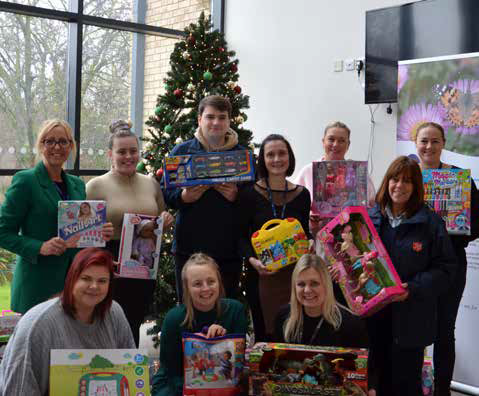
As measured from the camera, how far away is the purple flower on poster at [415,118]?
163 inches

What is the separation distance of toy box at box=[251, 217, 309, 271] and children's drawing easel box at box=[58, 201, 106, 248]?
0.76 m

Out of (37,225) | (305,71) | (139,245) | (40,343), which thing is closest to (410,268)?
(139,245)

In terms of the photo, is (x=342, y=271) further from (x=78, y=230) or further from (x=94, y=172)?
(x=94, y=172)

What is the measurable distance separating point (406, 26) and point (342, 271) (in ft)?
8.20

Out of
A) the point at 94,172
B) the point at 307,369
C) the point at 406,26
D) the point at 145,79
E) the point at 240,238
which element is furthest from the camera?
the point at 145,79

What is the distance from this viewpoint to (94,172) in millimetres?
5812

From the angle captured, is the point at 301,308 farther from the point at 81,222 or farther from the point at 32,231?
the point at 32,231

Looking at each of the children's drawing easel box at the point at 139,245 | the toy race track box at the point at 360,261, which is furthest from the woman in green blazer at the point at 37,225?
the toy race track box at the point at 360,261

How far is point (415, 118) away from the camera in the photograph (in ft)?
13.9

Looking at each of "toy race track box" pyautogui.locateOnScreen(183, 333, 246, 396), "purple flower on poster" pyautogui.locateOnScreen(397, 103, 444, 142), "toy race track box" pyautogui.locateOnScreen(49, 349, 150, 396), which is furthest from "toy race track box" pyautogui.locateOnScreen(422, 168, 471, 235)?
"toy race track box" pyautogui.locateOnScreen(49, 349, 150, 396)

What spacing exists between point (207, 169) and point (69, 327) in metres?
1.15

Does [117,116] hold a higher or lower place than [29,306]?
higher

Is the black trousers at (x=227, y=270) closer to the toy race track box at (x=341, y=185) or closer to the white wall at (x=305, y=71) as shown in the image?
the toy race track box at (x=341, y=185)

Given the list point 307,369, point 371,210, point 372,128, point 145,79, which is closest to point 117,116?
point 145,79
